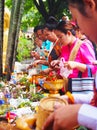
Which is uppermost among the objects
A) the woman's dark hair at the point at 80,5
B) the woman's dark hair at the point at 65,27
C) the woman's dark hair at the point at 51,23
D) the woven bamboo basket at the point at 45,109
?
the woman's dark hair at the point at 51,23

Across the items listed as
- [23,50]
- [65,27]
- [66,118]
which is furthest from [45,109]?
[23,50]

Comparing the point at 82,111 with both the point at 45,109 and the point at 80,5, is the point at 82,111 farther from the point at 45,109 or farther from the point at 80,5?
the point at 45,109

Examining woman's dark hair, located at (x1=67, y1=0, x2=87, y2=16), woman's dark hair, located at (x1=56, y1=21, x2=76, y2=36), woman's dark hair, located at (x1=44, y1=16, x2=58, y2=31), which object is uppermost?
woman's dark hair, located at (x1=44, y1=16, x2=58, y2=31)

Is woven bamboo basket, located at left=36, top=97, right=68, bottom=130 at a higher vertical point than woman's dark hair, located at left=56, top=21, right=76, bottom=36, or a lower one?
lower

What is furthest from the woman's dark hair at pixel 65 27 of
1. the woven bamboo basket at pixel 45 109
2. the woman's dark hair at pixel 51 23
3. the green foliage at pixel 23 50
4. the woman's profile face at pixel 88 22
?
the green foliage at pixel 23 50

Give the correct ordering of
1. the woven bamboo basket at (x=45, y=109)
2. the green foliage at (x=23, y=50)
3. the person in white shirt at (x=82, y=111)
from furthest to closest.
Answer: the green foliage at (x=23, y=50), the woven bamboo basket at (x=45, y=109), the person in white shirt at (x=82, y=111)

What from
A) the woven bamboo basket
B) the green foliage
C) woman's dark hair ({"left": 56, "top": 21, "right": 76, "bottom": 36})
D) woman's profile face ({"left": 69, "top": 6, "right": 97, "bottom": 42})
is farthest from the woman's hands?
the green foliage

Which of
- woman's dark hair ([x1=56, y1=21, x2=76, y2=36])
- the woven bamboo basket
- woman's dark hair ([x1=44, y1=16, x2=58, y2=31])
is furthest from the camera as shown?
woman's dark hair ([x1=44, y1=16, x2=58, y2=31])

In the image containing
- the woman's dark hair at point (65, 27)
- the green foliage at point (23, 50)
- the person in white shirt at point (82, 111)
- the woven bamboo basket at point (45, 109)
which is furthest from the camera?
the green foliage at point (23, 50)

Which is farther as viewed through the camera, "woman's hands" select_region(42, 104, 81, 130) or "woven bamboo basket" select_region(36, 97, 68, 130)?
"woven bamboo basket" select_region(36, 97, 68, 130)

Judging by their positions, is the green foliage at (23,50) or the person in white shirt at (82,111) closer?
the person in white shirt at (82,111)

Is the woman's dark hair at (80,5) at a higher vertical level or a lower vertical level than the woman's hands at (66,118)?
higher

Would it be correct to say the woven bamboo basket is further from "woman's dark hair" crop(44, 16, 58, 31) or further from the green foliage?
the green foliage

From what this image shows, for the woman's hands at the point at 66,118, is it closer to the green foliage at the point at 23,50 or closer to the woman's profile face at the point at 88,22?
the woman's profile face at the point at 88,22
